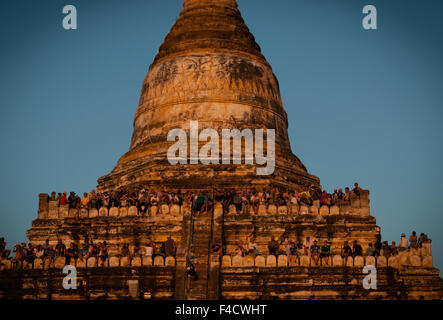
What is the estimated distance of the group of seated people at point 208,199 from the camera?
32594 millimetres

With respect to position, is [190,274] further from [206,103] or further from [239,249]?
[206,103]

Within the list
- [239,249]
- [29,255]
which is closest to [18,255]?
[29,255]

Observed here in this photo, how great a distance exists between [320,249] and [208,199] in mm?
5414

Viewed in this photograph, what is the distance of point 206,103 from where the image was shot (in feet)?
130

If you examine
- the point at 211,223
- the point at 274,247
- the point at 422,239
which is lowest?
the point at 274,247

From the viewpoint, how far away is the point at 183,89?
40.4m

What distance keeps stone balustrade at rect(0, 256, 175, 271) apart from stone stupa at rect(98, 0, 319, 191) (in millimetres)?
7281

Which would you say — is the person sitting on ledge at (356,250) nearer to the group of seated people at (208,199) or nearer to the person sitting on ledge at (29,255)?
the group of seated people at (208,199)

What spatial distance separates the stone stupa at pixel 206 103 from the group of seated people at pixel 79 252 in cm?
565
